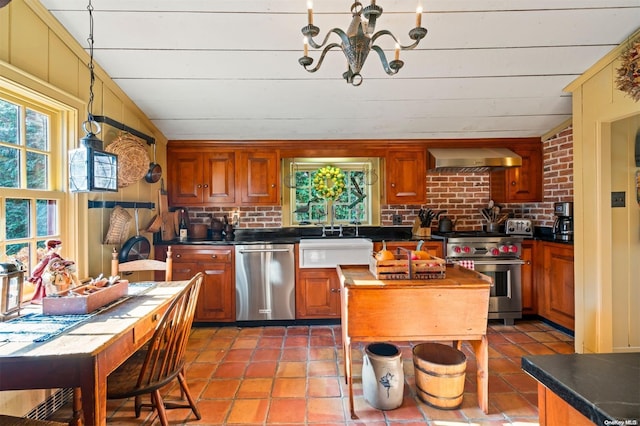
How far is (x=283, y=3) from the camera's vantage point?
1.94m

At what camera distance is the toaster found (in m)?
3.59

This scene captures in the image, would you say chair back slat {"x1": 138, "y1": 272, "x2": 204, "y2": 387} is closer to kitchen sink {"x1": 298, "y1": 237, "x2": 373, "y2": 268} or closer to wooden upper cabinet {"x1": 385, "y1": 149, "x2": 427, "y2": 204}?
kitchen sink {"x1": 298, "y1": 237, "x2": 373, "y2": 268}

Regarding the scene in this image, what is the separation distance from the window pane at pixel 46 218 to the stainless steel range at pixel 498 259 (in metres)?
3.29

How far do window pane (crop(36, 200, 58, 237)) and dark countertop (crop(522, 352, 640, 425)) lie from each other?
2.52 metres

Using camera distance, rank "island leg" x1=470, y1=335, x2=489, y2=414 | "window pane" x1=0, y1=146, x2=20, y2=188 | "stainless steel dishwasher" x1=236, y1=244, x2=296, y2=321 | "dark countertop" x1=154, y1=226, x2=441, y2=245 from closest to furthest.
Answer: "window pane" x1=0, y1=146, x2=20, y2=188 → "island leg" x1=470, y1=335, x2=489, y2=414 → "stainless steel dishwasher" x1=236, y1=244, x2=296, y2=321 → "dark countertop" x1=154, y1=226, x2=441, y2=245

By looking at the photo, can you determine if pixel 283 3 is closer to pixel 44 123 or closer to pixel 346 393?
pixel 44 123

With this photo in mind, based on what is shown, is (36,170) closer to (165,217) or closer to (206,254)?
(165,217)

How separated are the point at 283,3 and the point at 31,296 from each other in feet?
7.24

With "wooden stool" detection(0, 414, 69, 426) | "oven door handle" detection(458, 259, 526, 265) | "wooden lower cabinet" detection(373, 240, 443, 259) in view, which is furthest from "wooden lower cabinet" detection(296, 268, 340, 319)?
"wooden stool" detection(0, 414, 69, 426)

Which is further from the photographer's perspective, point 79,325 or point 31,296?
point 31,296

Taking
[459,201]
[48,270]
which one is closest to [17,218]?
[48,270]

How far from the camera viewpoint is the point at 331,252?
10.9 feet

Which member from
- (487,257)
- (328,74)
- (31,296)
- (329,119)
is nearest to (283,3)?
(328,74)

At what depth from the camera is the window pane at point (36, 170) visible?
1.92 metres
